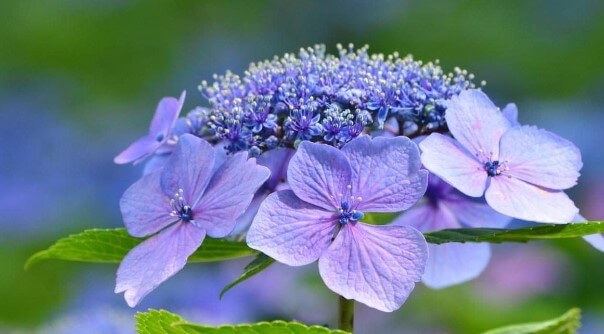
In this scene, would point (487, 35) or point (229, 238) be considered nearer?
point (229, 238)

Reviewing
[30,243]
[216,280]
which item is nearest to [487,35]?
[216,280]

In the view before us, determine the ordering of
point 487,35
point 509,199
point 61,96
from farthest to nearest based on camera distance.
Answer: point 61,96
point 487,35
point 509,199

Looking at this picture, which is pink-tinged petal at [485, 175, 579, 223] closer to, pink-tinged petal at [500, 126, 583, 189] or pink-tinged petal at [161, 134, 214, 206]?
pink-tinged petal at [500, 126, 583, 189]

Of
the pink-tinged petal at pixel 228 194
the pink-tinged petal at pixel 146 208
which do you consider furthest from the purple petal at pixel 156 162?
the pink-tinged petal at pixel 228 194

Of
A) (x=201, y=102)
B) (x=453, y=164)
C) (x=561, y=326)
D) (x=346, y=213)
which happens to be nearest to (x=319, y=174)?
(x=346, y=213)

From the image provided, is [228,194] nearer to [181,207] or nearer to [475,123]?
[181,207]

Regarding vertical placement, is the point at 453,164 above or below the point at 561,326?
above

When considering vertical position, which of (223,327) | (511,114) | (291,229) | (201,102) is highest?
(201,102)

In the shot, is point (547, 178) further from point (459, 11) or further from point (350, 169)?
point (459, 11)
